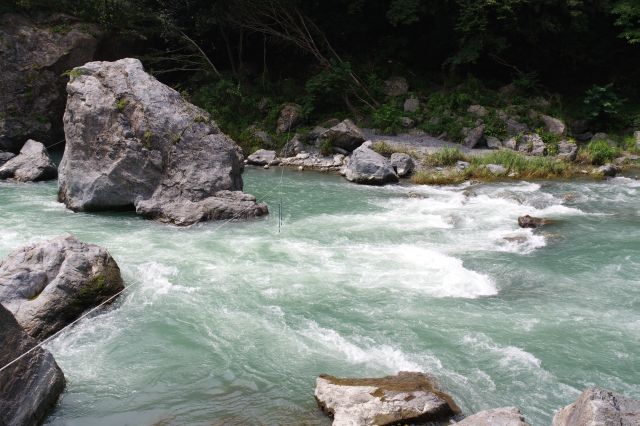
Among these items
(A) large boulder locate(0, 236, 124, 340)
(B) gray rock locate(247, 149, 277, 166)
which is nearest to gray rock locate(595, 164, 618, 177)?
(B) gray rock locate(247, 149, 277, 166)

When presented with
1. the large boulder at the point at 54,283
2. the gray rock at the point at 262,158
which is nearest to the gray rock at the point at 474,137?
the gray rock at the point at 262,158

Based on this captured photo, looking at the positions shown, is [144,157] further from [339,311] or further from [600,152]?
[600,152]

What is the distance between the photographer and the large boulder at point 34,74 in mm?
21562

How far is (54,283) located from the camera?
27.0 ft

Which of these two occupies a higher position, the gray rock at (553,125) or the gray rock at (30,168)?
the gray rock at (553,125)

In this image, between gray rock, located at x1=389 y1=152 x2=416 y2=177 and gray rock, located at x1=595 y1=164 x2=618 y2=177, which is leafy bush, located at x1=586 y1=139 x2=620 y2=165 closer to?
gray rock, located at x1=595 y1=164 x2=618 y2=177

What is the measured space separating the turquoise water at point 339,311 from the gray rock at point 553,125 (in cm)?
793

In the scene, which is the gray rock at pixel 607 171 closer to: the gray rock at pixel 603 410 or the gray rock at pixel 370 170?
the gray rock at pixel 370 170

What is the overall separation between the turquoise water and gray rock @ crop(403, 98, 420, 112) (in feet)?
33.3

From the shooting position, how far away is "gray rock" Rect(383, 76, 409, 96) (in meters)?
25.3

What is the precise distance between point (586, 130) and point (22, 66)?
21.4 meters

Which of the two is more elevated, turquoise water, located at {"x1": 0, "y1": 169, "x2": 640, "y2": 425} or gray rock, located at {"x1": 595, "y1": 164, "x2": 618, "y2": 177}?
gray rock, located at {"x1": 595, "y1": 164, "x2": 618, "y2": 177}

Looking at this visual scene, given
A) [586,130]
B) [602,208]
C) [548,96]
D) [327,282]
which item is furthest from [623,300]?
[548,96]

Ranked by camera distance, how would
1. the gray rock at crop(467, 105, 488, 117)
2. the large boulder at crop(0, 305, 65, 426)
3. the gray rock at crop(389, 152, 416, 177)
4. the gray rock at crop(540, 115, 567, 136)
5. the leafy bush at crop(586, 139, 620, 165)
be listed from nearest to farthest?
1. the large boulder at crop(0, 305, 65, 426)
2. the gray rock at crop(389, 152, 416, 177)
3. the leafy bush at crop(586, 139, 620, 165)
4. the gray rock at crop(540, 115, 567, 136)
5. the gray rock at crop(467, 105, 488, 117)
